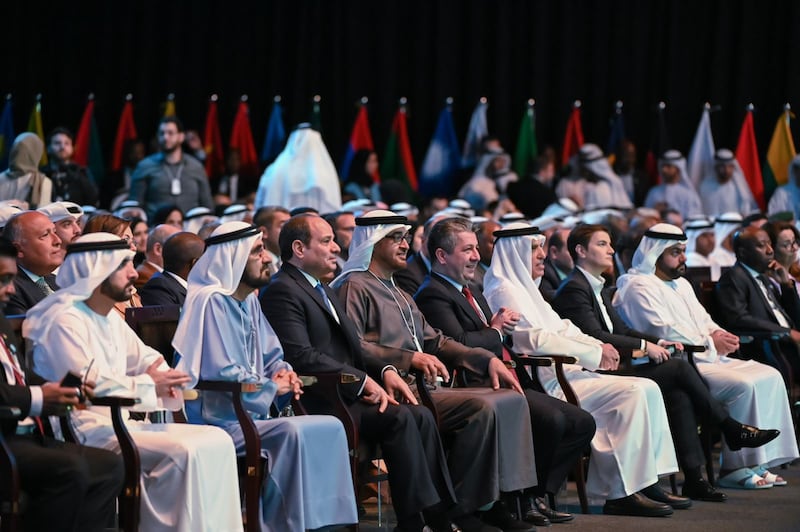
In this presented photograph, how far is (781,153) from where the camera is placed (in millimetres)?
13555

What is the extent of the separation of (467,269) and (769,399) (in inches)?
85.5

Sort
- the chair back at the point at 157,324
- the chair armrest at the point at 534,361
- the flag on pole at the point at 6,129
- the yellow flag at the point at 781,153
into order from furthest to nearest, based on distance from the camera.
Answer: the flag on pole at the point at 6,129 < the yellow flag at the point at 781,153 < the chair armrest at the point at 534,361 < the chair back at the point at 157,324

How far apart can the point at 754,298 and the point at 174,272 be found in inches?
146

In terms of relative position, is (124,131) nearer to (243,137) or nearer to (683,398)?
(243,137)

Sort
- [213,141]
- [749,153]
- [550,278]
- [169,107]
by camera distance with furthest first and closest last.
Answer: [213,141], [169,107], [749,153], [550,278]

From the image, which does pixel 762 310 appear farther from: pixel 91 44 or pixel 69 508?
pixel 91 44

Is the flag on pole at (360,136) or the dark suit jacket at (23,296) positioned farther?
the flag on pole at (360,136)

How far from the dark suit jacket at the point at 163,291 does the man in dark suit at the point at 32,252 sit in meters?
0.68

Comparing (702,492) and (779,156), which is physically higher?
(779,156)

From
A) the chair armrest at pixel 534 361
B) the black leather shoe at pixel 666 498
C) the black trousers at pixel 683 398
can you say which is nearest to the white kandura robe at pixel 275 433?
the chair armrest at pixel 534 361

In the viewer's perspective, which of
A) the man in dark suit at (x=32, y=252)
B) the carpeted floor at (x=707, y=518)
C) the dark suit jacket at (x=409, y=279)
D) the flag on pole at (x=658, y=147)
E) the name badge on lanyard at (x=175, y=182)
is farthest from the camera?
the flag on pole at (x=658, y=147)

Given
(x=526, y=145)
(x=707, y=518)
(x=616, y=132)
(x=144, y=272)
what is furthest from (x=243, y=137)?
(x=707, y=518)

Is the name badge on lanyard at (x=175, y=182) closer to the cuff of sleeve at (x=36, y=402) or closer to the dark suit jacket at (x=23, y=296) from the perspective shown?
the dark suit jacket at (x=23, y=296)

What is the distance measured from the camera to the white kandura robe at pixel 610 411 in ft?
20.7
